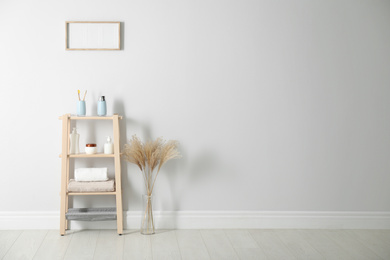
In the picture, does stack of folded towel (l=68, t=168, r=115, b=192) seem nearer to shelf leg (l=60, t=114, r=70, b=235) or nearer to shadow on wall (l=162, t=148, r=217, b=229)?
shelf leg (l=60, t=114, r=70, b=235)

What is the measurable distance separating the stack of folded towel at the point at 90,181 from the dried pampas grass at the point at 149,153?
0.75 feet

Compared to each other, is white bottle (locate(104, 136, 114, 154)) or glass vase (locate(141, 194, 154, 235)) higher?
white bottle (locate(104, 136, 114, 154))

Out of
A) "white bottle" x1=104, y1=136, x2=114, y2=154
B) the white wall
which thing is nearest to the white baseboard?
the white wall

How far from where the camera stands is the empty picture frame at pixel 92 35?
12.1 ft

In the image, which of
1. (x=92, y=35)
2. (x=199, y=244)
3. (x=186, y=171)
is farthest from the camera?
(x=186, y=171)

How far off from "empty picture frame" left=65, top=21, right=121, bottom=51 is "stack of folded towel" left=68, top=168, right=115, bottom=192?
3.19 ft

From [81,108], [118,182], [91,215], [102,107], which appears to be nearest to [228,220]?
[118,182]

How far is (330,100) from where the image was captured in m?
3.83

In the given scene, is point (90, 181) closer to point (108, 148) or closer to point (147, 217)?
point (108, 148)

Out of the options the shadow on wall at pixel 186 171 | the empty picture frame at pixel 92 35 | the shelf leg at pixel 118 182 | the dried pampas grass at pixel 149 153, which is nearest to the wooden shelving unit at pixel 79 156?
the shelf leg at pixel 118 182

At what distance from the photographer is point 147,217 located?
3693 mm

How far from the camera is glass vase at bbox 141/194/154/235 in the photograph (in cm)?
363

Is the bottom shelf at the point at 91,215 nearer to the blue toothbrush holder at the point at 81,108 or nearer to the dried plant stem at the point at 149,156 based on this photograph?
the dried plant stem at the point at 149,156

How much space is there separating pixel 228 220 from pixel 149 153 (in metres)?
0.88
